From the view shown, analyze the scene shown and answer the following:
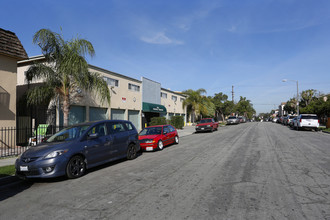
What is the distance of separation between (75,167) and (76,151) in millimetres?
468

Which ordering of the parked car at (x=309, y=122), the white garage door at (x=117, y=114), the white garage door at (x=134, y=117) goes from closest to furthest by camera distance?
the white garage door at (x=117, y=114)
the parked car at (x=309, y=122)
the white garage door at (x=134, y=117)

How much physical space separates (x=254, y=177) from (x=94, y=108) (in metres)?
14.9

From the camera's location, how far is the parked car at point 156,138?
10.9 meters

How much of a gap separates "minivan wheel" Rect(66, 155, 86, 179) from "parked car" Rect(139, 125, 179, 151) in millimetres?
Answer: 4681

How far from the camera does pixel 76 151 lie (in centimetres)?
617

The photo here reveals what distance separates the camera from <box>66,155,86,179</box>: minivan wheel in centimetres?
596

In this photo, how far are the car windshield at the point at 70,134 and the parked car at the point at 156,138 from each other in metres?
4.30

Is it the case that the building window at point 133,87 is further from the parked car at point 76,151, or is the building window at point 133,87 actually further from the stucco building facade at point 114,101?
the parked car at point 76,151

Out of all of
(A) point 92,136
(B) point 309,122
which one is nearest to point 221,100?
(B) point 309,122

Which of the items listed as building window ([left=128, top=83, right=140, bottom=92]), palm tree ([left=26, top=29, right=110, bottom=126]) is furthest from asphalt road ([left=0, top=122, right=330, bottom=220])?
building window ([left=128, top=83, right=140, bottom=92])

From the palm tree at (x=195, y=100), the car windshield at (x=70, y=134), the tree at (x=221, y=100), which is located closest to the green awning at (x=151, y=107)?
the palm tree at (x=195, y=100)

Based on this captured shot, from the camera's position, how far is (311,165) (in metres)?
6.89

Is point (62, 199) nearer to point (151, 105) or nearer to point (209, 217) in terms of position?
point (209, 217)

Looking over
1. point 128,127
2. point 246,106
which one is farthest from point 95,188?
point 246,106
